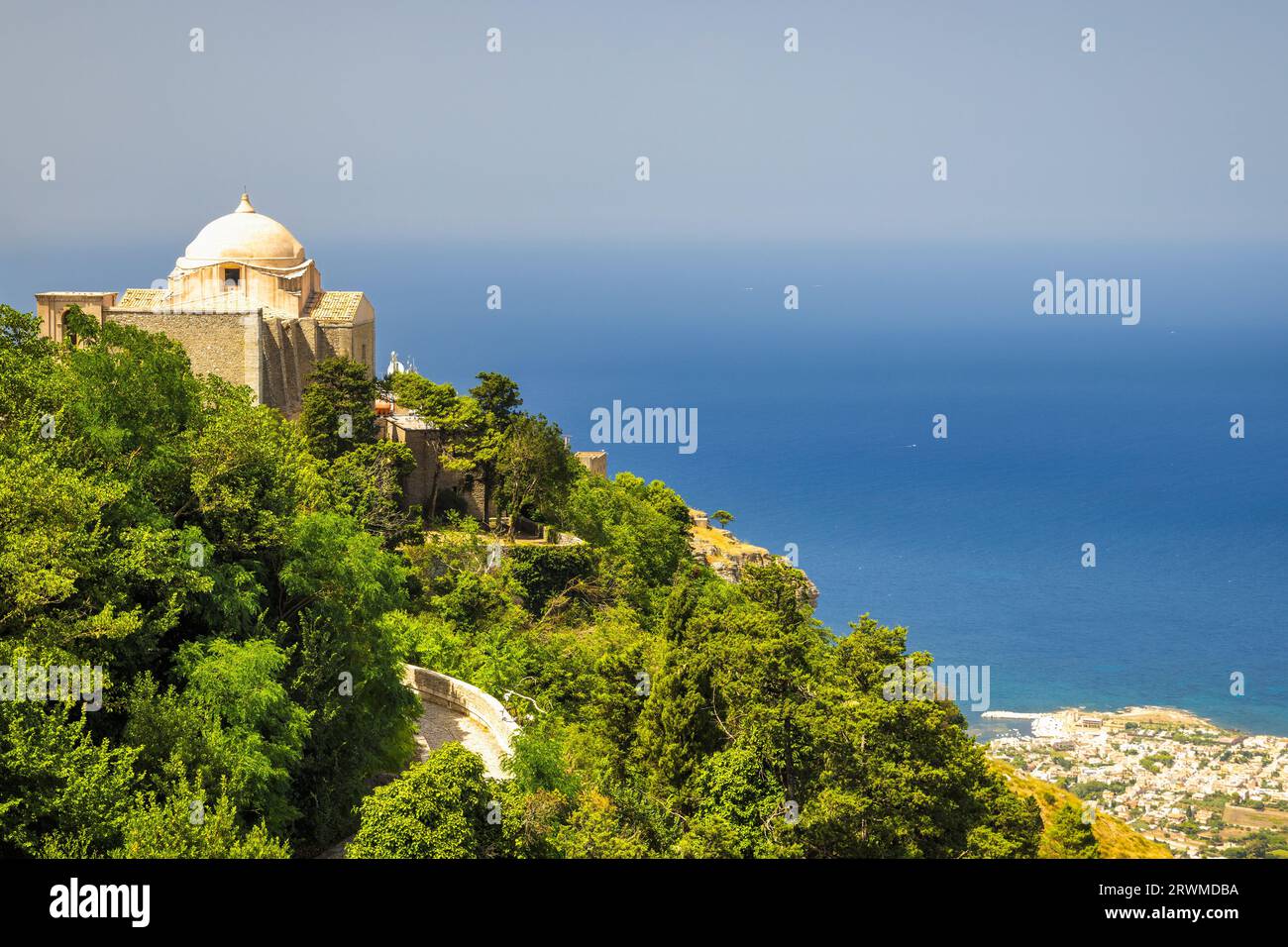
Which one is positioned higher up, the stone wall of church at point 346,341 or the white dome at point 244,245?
the white dome at point 244,245

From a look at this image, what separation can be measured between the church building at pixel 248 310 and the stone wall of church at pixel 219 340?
0.07 feet

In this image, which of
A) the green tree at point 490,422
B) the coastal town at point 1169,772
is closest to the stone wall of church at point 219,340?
the green tree at point 490,422

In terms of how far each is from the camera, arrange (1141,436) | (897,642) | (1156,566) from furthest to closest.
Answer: (1141,436), (1156,566), (897,642)

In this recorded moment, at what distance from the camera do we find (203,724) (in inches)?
625

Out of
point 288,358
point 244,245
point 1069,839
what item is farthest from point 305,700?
point 244,245

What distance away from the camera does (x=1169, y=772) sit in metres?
47.0

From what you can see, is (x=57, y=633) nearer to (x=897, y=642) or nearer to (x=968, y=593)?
(x=897, y=642)

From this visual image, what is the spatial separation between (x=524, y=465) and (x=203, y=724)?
18017 mm

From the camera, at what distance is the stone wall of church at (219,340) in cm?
3039

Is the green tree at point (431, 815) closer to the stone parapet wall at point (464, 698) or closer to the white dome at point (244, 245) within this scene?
the stone parapet wall at point (464, 698)

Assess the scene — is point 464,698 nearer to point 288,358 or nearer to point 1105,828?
point 288,358

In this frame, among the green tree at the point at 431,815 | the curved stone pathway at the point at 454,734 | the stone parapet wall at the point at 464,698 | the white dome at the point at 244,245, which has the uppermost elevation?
the white dome at the point at 244,245
